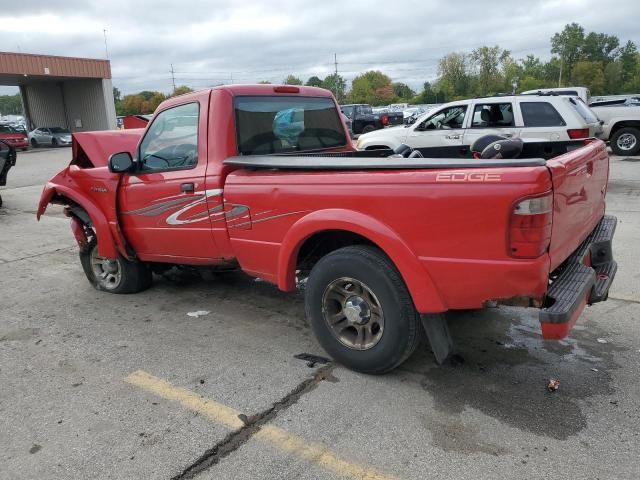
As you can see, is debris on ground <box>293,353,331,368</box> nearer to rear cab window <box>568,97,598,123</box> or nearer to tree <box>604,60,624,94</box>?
rear cab window <box>568,97,598,123</box>

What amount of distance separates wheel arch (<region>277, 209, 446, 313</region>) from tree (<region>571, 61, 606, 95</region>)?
283 feet

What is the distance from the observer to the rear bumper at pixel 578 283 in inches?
104

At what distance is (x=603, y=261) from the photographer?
12.0ft

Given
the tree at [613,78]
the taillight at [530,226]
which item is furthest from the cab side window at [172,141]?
the tree at [613,78]

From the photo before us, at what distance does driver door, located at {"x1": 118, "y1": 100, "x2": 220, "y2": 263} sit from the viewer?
4.11 metres

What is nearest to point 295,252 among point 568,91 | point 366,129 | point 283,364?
point 283,364

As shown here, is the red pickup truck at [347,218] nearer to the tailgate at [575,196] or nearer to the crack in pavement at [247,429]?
the tailgate at [575,196]

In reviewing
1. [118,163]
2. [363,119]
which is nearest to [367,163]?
[118,163]

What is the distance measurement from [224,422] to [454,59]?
96329 millimetres

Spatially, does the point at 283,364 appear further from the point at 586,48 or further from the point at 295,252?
the point at 586,48

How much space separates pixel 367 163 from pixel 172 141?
2.06 metres

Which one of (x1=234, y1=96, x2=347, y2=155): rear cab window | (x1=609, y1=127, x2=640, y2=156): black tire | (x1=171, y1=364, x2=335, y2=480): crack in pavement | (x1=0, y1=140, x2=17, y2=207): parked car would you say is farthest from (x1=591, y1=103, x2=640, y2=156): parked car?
(x1=0, y1=140, x2=17, y2=207): parked car

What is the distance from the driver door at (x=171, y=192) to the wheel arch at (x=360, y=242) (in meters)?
0.85

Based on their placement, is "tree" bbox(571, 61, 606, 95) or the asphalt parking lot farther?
"tree" bbox(571, 61, 606, 95)
